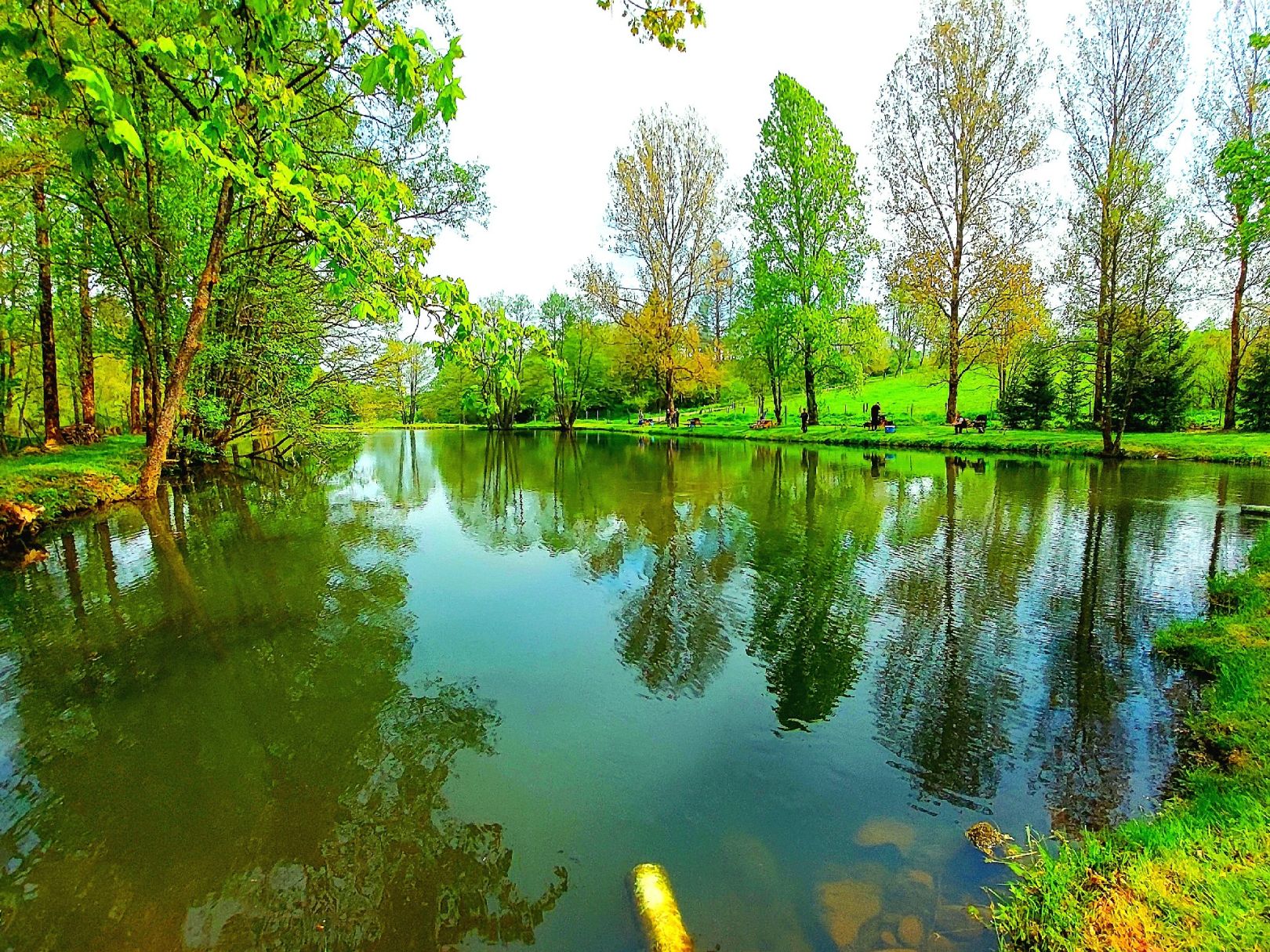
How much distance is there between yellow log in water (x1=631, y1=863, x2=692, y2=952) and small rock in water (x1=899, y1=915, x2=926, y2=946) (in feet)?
3.33

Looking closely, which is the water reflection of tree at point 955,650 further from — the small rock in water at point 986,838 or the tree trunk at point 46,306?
the tree trunk at point 46,306

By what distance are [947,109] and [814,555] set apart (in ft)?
92.3

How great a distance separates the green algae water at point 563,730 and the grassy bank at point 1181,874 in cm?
24

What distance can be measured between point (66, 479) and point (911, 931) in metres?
17.3

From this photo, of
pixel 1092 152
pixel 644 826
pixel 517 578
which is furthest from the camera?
pixel 1092 152

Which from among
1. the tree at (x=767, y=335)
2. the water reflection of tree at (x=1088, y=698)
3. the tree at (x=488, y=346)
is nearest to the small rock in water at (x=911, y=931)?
the water reflection of tree at (x=1088, y=698)

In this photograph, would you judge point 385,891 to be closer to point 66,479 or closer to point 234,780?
point 234,780

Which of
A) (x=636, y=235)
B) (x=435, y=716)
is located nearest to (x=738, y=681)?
(x=435, y=716)

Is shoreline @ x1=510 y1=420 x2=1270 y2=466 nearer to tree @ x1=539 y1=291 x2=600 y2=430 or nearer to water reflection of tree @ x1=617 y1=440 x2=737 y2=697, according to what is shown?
water reflection of tree @ x1=617 y1=440 x2=737 y2=697

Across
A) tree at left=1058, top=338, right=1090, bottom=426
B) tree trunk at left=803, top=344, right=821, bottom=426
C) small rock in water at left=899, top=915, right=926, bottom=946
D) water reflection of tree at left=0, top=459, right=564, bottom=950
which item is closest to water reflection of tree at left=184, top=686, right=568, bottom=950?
water reflection of tree at left=0, top=459, right=564, bottom=950

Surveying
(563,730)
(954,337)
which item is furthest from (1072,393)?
(563,730)

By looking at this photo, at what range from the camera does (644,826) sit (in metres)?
3.37

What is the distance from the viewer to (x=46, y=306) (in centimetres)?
1628

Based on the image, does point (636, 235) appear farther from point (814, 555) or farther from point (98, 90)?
point (98, 90)
